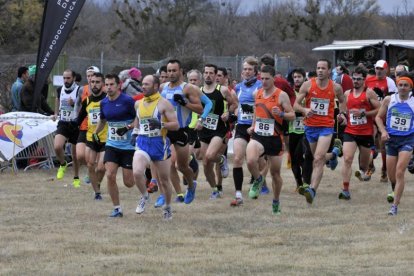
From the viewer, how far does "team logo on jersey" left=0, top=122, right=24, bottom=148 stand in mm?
17859

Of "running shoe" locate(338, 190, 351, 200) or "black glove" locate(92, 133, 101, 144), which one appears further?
"running shoe" locate(338, 190, 351, 200)

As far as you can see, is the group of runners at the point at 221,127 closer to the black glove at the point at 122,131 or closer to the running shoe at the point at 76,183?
the black glove at the point at 122,131

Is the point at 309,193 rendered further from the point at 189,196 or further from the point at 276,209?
the point at 189,196

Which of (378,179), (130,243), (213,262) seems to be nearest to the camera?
(213,262)

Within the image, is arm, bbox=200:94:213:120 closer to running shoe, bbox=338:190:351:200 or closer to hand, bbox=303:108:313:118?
hand, bbox=303:108:313:118

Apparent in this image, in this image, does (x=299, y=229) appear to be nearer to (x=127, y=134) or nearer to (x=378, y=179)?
(x=127, y=134)

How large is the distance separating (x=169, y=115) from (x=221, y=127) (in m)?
2.52

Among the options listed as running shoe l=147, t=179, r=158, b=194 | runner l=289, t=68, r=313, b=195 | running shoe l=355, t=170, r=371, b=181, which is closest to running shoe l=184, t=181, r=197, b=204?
running shoe l=147, t=179, r=158, b=194

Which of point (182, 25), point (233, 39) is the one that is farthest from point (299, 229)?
point (233, 39)

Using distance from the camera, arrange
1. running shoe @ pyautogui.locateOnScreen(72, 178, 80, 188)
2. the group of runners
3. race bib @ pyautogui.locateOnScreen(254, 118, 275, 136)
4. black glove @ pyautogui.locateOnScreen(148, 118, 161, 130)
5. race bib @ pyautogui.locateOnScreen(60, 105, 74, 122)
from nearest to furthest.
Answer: black glove @ pyautogui.locateOnScreen(148, 118, 161, 130), the group of runners, race bib @ pyautogui.locateOnScreen(254, 118, 275, 136), race bib @ pyautogui.locateOnScreen(60, 105, 74, 122), running shoe @ pyautogui.locateOnScreen(72, 178, 80, 188)

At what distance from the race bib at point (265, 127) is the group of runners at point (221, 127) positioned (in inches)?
0.5

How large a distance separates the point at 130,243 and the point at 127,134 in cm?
231

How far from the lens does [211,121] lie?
13.6 metres

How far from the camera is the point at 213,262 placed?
870cm
